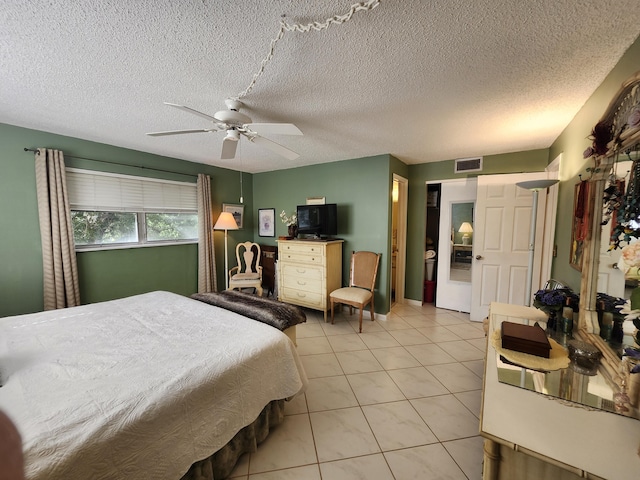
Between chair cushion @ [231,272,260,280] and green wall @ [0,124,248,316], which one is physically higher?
green wall @ [0,124,248,316]

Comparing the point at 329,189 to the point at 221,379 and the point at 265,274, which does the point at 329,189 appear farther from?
the point at 221,379

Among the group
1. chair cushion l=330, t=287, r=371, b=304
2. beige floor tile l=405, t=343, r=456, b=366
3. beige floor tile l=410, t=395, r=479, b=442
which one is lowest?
beige floor tile l=410, t=395, r=479, b=442

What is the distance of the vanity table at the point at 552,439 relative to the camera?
769mm

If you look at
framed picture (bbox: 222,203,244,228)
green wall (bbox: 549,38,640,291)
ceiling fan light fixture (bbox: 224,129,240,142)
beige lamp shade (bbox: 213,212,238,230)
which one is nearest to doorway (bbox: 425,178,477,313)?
green wall (bbox: 549,38,640,291)

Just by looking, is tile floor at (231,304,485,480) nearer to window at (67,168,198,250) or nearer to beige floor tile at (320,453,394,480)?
beige floor tile at (320,453,394,480)

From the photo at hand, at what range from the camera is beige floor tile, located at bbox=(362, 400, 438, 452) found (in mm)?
1629

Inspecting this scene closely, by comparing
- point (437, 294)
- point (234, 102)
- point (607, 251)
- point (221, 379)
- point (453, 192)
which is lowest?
point (437, 294)

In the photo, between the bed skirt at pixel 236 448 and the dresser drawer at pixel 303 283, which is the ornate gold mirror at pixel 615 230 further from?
the dresser drawer at pixel 303 283

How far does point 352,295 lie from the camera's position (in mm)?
3332

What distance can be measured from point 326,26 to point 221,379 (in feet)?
6.00

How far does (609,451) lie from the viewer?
80 centimetres

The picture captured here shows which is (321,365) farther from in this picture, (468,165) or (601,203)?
(468,165)

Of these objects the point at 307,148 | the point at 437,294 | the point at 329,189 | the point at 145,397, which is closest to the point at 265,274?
the point at 329,189

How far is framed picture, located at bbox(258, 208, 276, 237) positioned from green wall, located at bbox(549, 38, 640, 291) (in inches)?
156
